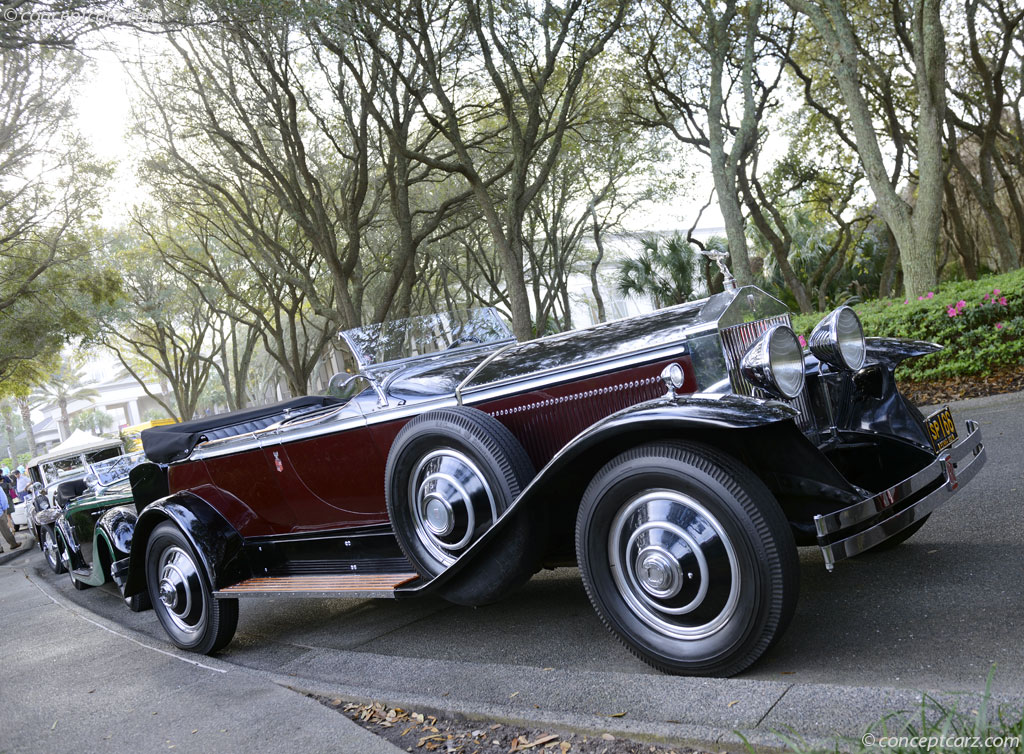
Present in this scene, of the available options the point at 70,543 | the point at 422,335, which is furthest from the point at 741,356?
the point at 70,543

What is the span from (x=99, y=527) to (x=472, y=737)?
4.90 metres

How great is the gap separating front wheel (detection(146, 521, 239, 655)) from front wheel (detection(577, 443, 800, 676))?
2.50 meters

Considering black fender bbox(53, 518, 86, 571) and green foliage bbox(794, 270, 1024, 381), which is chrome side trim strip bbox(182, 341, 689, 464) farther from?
green foliage bbox(794, 270, 1024, 381)

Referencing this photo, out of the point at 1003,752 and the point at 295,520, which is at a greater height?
the point at 295,520

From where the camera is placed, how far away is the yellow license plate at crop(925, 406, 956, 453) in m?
3.66

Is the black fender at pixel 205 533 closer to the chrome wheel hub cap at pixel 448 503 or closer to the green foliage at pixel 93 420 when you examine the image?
the chrome wheel hub cap at pixel 448 503

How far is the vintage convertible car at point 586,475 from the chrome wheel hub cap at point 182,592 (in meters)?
0.01

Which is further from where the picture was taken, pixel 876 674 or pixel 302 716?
pixel 302 716

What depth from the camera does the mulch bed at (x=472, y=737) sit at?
95.0 inches

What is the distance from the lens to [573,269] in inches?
1388

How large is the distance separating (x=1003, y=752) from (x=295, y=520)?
12.2 ft

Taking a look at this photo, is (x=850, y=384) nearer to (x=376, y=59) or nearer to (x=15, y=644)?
(x=15, y=644)

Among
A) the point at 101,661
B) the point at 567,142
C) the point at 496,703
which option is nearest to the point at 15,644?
the point at 101,661

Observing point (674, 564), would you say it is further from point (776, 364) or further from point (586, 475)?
point (776, 364)
